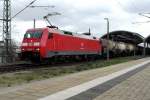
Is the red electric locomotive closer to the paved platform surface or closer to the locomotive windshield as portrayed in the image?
the locomotive windshield

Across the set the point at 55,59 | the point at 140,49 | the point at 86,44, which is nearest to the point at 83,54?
the point at 86,44

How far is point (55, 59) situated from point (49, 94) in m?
28.3

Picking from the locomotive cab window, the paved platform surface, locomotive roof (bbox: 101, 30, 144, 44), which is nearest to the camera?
the paved platform surface

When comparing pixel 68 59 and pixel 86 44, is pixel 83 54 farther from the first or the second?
pixel 68 59

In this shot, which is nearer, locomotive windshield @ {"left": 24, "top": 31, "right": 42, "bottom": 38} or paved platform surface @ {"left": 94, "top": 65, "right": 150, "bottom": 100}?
paved platform surface @ {"left": 94, "top": 65, "right": 150, "bottom": 100}

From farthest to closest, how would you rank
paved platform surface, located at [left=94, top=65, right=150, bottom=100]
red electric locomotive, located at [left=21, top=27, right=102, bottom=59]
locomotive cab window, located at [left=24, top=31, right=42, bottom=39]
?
locomotive cab window, located at [left=24, top=31, right=42, bottom=39], red electric locomotive, located at [left=21, top=27, right=102, bottom=59], paved platform surface, located at [left=94, top=65, right=150, bottom=100]

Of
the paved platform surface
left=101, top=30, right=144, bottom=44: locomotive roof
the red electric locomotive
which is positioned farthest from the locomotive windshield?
left=101, top=30, right=144, bottom=44: locomotive roof

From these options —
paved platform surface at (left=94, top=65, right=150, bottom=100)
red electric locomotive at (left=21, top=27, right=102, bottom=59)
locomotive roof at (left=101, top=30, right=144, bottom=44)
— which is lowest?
paved platform surface at (left=94, top=65, right=150, bottom=100)

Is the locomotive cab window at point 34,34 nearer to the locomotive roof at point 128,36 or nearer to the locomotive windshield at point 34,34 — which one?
the locomotive windshield at point 34,34

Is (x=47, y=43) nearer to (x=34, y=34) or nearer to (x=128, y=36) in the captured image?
(x=34, y=34)

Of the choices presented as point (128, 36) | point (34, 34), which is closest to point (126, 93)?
point (34, 34)

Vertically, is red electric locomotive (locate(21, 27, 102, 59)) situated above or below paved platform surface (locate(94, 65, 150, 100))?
above

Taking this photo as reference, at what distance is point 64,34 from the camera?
4350 cm

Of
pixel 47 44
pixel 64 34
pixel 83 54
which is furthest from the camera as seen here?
pixel 83 54
